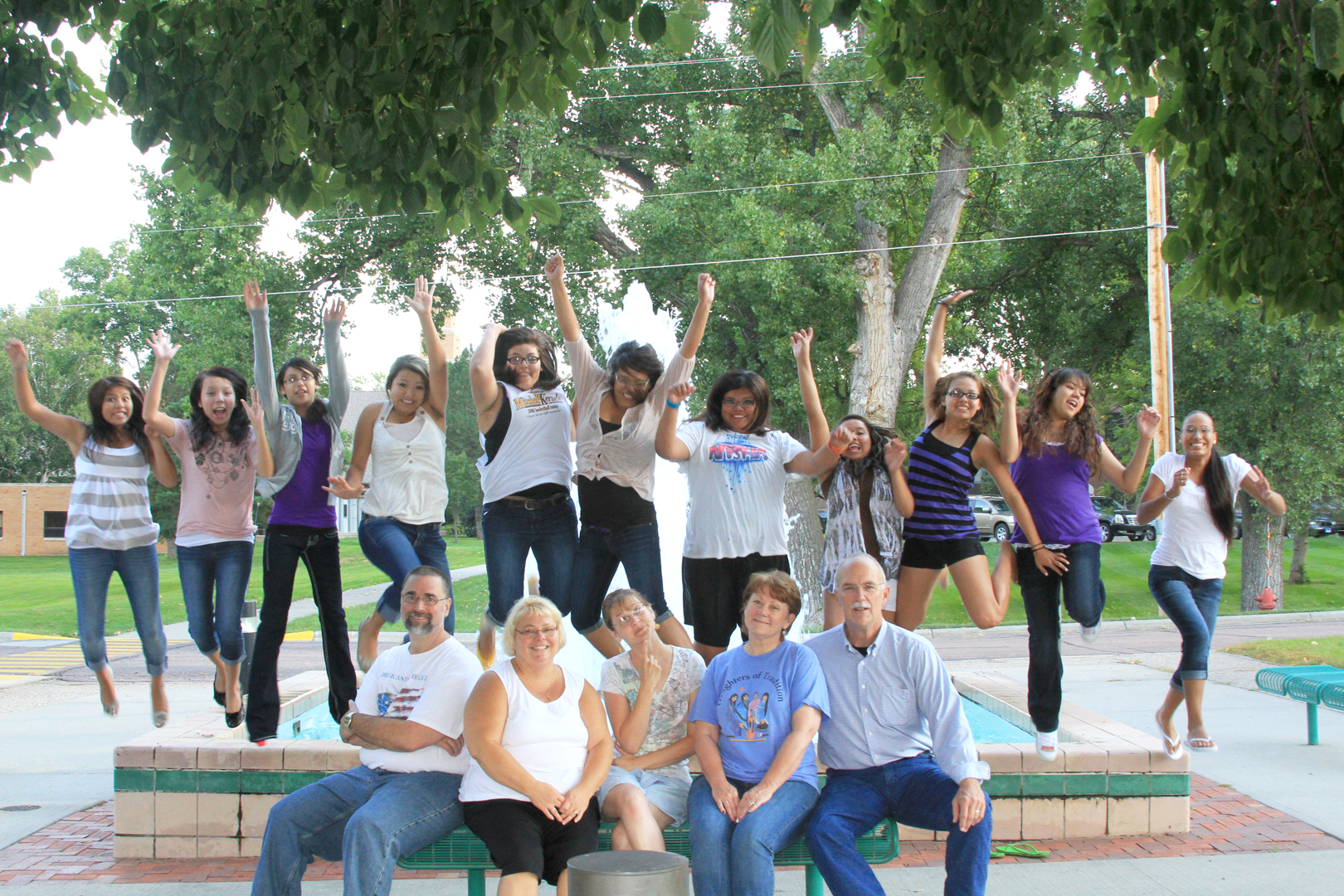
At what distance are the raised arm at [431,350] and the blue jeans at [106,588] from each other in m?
1.56

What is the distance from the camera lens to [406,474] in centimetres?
536

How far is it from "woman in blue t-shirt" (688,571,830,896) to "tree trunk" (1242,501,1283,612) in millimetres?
16189

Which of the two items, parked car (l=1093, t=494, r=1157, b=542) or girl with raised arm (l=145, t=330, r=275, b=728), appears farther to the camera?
parked car (l=1093, t=494, r=1157, b=542)

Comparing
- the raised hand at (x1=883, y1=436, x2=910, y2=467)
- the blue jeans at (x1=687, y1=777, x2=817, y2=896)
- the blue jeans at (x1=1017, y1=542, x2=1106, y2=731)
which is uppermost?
the raised hand at (x1=883, y1=436, x2=910, y2=467)

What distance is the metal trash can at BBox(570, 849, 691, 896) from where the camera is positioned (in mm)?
3066

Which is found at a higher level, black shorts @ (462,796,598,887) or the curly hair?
the curly hair

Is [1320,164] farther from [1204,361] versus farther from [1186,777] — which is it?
[1204,361]

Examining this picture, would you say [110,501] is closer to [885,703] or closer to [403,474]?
[403,474]

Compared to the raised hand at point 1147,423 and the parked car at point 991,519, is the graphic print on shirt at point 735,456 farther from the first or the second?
the parked car at point 991,519

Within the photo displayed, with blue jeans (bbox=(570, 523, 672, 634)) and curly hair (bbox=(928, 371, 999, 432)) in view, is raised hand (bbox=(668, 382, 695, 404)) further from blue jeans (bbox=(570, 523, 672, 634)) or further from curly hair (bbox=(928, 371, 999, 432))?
curly hair (bbox=(928, 371, 999, 432))

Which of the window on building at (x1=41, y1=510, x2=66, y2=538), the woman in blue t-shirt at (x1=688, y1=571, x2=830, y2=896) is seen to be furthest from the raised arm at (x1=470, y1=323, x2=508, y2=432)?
the window on building at (x1=41, y1=510, x2=66, y2=538)

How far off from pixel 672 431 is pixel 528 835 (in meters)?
1.99

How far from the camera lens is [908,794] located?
3.91 m

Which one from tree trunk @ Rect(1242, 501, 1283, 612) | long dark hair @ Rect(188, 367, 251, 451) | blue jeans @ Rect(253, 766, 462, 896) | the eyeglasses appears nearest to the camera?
blue jeans @ Rect(253, 766, 462, 896)
